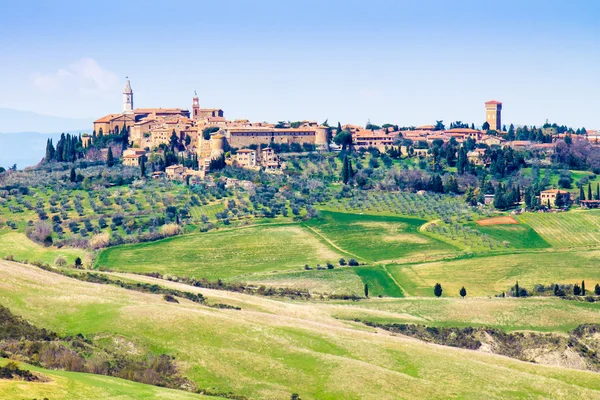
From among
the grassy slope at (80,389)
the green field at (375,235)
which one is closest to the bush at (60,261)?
the green field at (375,235)

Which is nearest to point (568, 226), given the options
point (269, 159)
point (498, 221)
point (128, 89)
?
point (498, 221)

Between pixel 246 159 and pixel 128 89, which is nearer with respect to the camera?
pixel 246 159

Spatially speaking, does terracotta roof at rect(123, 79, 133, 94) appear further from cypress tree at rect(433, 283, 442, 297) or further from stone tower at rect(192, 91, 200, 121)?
cypress tree at rect(433, 283, 442, 297)

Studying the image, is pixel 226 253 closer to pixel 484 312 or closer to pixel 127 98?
pixel 484 312

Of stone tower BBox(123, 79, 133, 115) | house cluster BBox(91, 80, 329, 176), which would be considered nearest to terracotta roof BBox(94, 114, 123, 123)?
house cluster BBox(91, 80, 329, 176)

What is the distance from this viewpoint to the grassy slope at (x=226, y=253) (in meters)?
92.8

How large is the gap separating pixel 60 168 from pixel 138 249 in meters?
46.1

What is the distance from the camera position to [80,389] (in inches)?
1374

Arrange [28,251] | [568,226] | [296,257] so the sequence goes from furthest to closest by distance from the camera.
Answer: [568,226] < [296,257] < [28,251]

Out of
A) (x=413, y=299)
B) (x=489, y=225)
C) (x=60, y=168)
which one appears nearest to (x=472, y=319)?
(x=413, y=299)

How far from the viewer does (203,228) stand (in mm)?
108062

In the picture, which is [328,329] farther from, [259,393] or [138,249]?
[138,249]

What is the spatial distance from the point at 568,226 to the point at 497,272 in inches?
941

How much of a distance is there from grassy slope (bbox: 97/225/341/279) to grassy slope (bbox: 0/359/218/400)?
2025 inches
